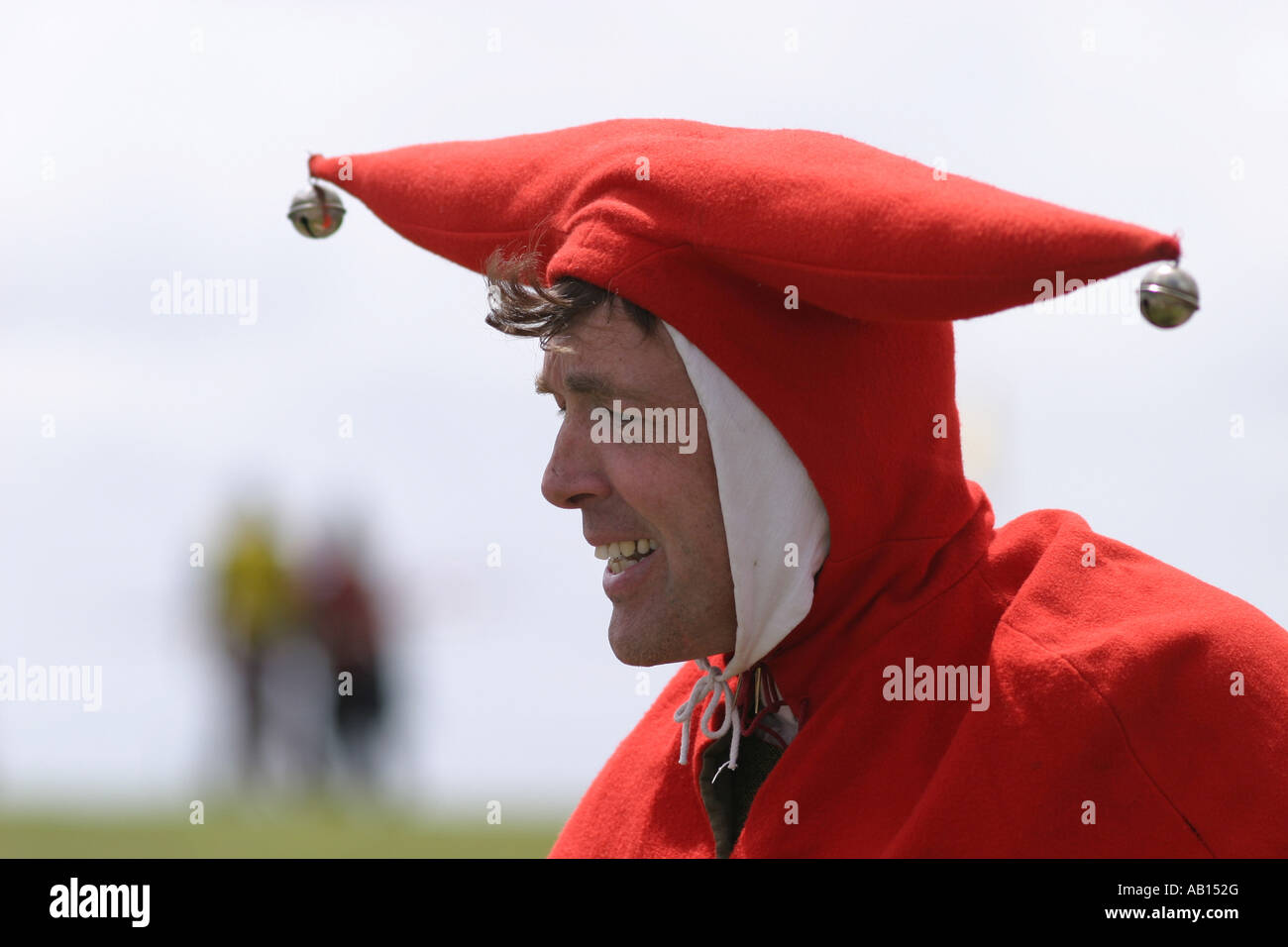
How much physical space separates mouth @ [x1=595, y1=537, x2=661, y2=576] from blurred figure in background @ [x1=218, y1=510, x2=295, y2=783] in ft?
35.3

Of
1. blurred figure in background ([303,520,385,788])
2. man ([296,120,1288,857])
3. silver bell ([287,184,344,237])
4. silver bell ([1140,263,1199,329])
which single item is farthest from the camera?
blurred figure in background ([303,520,385,788])

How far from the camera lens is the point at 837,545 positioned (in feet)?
10.1

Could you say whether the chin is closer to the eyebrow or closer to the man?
the man

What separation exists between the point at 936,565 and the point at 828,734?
40 cm

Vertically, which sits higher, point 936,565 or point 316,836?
point 936,565

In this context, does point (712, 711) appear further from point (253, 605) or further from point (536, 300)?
point (253, 605)

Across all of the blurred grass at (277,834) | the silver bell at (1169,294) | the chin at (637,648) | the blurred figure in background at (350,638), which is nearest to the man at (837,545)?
the chin at (637,648)

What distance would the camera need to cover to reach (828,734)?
3.08m

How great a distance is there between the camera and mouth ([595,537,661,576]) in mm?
3209

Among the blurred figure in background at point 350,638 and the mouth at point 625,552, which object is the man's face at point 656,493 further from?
the blurred figure in background at point 350,638

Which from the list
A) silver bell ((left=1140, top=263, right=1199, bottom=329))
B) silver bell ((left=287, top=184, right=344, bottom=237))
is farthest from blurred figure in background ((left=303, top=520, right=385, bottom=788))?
silver bell ((left=1140, top=263, right=1199, bottom=329))

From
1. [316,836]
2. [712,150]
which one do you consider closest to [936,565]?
[712,150]
